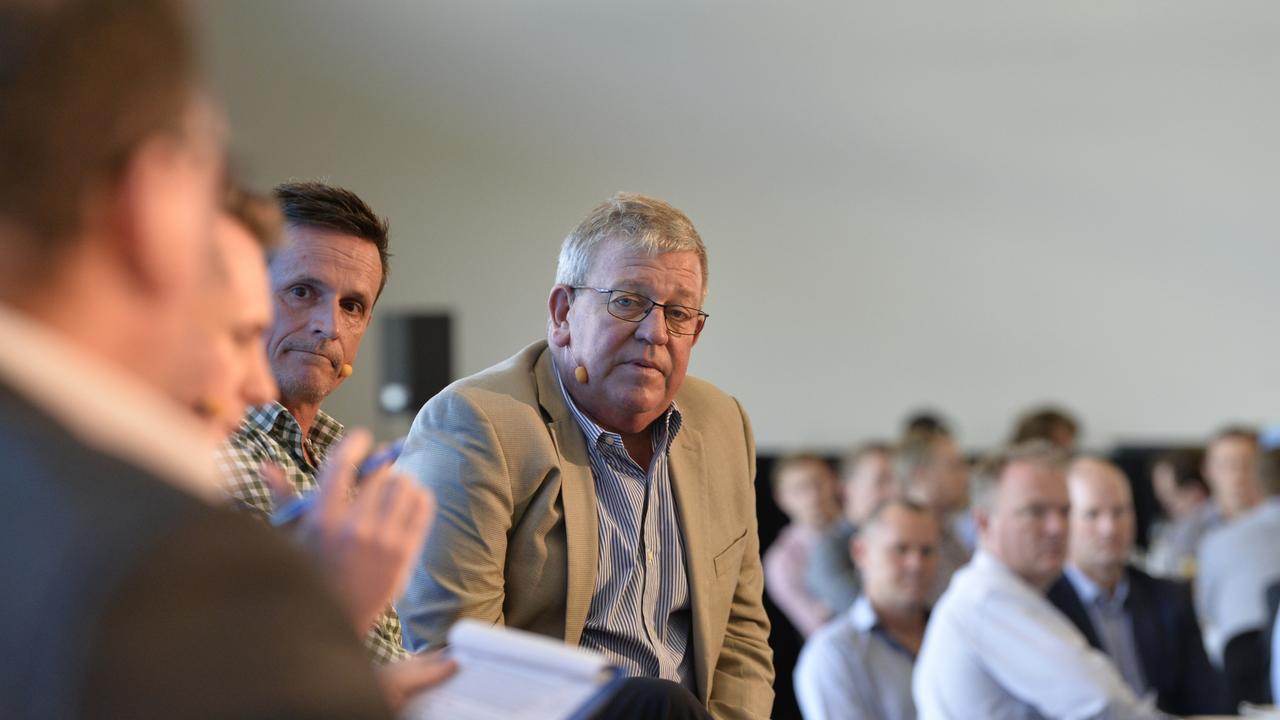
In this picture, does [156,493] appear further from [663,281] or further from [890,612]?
[890,612]

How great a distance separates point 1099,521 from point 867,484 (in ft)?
5.67

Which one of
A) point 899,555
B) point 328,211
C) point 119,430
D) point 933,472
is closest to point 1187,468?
point 933,472

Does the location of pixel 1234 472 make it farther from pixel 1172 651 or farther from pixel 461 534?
pixel 461 534

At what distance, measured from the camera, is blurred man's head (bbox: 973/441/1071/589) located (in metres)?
3.50

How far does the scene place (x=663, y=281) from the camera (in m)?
2.23

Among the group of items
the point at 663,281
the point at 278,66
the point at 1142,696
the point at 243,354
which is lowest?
the point at 1142,696

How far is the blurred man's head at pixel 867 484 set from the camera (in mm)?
5590

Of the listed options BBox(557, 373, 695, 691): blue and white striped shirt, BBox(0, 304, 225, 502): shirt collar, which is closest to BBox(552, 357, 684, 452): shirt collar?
BBox(557, 373, 695, 691): blue and white striped shirt

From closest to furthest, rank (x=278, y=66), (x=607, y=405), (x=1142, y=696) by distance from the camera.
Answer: (x=607, y=405) < (x=1142, y=696) < (x=278, y=66)

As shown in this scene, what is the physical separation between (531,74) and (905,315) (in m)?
2.96

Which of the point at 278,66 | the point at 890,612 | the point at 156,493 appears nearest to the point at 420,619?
the point at 156,493

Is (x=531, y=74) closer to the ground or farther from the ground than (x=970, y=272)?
farther from the ground

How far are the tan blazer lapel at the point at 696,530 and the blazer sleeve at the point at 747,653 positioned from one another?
2.7 inches

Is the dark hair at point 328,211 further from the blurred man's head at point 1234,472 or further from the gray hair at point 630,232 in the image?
the blurred man's head at point 1234,472
